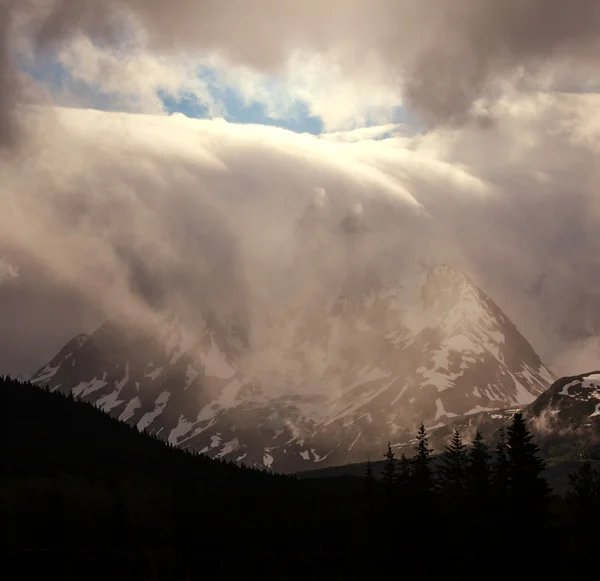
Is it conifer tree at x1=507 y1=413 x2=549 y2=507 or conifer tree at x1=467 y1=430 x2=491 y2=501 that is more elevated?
conifer tree at x1=467 y1=430 x2=491 y2=501

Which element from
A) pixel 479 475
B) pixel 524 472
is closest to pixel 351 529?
pixel 479 475

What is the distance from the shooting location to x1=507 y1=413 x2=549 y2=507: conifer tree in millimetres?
90000

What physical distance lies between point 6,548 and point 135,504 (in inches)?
1246

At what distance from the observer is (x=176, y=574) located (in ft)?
521

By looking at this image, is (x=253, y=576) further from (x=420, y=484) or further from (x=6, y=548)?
(x=420, y=484)

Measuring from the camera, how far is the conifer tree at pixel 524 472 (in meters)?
90.0

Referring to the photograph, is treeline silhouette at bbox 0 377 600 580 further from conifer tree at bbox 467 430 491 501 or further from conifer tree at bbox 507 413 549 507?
conifer tree at bbox 467 430 491 501

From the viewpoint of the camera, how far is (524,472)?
9144 centimetres

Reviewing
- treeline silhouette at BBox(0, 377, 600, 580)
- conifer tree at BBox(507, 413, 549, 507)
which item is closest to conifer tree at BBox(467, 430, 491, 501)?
treeline silhouette at BBox(0, 377, 600, 580)

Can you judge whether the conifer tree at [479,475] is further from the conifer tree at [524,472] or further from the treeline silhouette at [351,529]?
the conifer tree at [524,472]

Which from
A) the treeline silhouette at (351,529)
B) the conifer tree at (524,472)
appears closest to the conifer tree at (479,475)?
the treeline silhouette at (351,529)

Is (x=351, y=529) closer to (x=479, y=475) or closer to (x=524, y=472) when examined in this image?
(x=479, y=475)

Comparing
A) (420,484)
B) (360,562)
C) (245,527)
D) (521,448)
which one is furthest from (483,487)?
(245,527)

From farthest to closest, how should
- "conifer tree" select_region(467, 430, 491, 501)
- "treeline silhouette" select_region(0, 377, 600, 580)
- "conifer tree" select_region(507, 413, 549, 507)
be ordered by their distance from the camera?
1. "conifer tree" select_region(467, 430, 491, 501)
2. "treeline silhouette" select_region(0, 377, 600, 580)
3. "conifer tree" select_region(507, 413, 549, 507)
